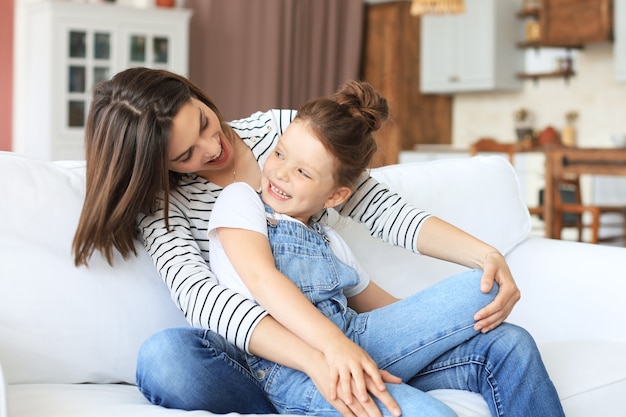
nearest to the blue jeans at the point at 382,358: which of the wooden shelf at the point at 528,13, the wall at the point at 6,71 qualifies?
the wall at the point at 6,71

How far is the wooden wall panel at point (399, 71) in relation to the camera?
6.65 metres

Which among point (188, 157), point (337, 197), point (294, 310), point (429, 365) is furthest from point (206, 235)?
point (429, 365)

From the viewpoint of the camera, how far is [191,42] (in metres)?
5.98

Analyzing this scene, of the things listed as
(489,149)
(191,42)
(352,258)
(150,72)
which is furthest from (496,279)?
(191,42)

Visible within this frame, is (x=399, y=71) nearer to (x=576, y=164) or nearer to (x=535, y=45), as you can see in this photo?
(x=535, y=45)

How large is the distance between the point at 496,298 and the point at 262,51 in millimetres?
5061

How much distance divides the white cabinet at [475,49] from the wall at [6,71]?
3121 mm

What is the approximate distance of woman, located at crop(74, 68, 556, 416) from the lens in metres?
1.26

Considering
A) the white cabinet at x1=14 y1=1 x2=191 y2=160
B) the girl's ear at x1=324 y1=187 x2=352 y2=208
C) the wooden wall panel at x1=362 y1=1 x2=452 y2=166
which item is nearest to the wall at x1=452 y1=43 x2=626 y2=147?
the wooden wall panel at x1=362 y1=1 x2=452 y2=166

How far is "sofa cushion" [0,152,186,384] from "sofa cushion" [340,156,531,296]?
0.52 meters

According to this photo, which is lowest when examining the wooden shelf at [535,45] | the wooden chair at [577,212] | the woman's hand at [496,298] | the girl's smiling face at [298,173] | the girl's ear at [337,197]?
the wooden chair at [577,212]

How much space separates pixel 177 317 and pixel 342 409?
50 cm

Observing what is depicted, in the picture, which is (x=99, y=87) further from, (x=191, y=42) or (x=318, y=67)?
(x=318, y=67)

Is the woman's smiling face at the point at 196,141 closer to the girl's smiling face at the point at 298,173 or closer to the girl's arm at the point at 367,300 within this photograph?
the girl's smiling face at the point at 298,173
